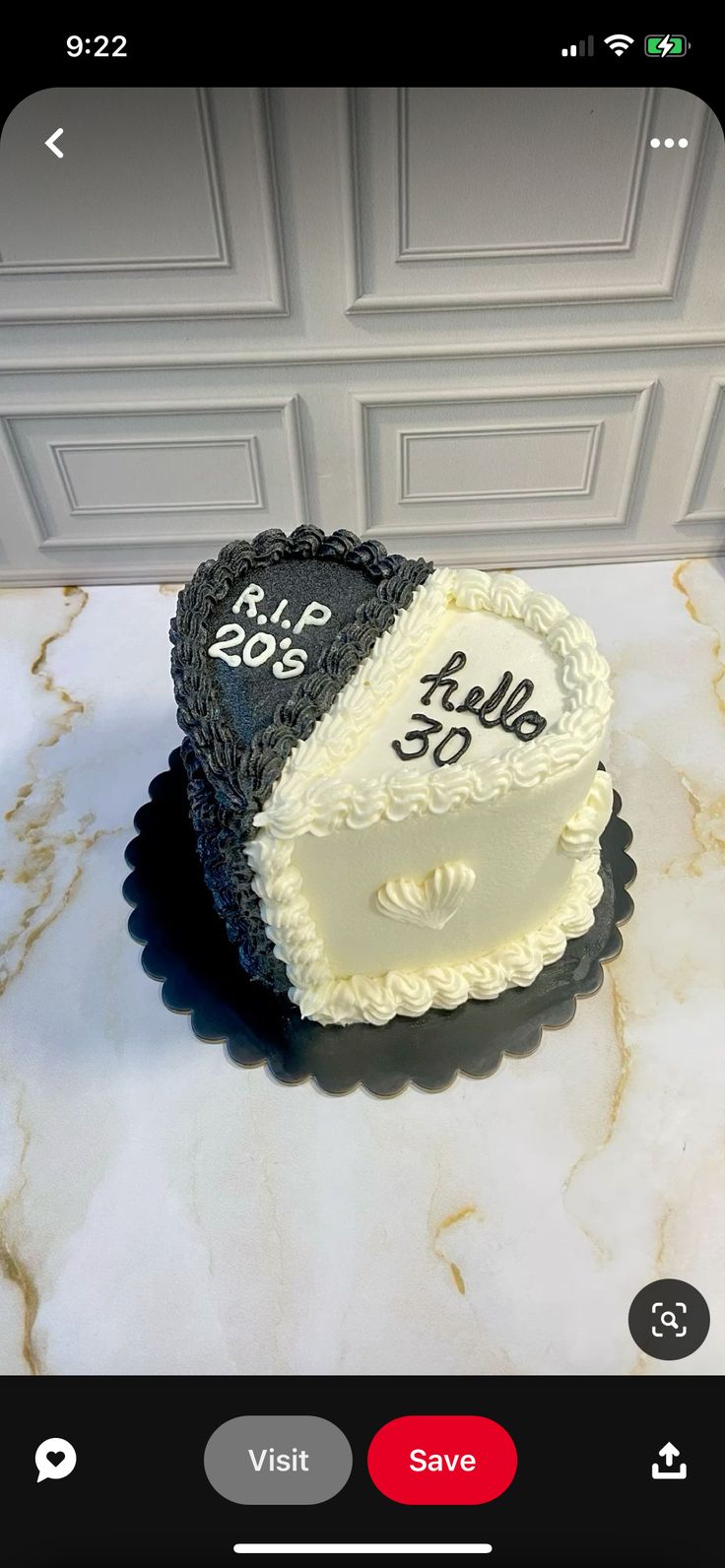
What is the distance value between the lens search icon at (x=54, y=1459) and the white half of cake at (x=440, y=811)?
85cm

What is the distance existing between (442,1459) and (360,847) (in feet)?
2.93

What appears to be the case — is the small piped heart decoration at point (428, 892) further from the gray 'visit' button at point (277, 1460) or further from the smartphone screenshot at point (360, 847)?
the gray 'visit' button at point (277, 1460)

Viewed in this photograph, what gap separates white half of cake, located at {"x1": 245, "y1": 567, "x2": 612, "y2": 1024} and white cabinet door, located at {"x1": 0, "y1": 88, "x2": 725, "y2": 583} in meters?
0.95

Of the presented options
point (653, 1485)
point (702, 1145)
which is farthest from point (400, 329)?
point (653, 1485)

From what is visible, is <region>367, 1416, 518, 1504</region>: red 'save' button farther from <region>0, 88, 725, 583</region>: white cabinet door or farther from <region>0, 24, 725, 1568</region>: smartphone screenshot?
<region>0, 88, 725, 583</region>: white cabinet door

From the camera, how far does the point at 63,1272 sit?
5.90 ft

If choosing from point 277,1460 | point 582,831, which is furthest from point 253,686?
point 277,1460

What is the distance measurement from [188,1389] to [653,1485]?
1.86 feet

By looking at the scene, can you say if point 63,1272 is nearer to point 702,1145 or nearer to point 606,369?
point 702,1145

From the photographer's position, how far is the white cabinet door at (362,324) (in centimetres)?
221

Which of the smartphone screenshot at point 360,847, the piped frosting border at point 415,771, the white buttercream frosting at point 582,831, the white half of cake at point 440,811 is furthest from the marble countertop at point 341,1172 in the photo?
the piped frosting border at point 415,771
